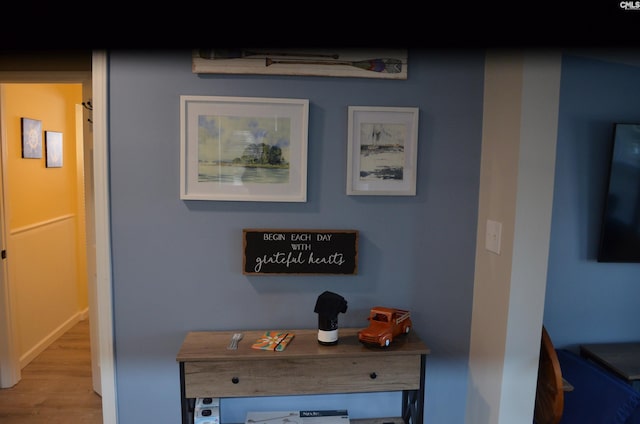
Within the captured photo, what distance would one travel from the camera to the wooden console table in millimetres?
1722

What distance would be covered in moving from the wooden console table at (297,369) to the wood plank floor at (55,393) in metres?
1.12

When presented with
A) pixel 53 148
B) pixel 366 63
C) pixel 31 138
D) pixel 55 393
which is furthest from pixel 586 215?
pixel 53 148

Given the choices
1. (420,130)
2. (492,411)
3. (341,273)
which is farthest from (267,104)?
(492,411)

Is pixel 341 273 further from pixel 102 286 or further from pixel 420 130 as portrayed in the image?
pixel 102 286

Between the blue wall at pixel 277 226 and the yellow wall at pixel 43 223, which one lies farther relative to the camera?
the yellow wall at pixel 43 223

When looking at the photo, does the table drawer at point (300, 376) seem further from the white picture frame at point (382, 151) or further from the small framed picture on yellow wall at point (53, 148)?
the small framed picture on yellow wall at point (53, 148)

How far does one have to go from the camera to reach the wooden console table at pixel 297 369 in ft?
5.65

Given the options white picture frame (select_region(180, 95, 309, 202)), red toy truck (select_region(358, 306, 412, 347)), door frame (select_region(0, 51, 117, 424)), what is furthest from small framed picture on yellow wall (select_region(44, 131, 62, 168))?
red toy truck (select_region(358, 306, 412, 347))

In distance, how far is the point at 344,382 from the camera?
180 cm

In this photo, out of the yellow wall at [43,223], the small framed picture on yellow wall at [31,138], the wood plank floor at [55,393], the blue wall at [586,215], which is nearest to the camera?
the blue wall at [586,215]

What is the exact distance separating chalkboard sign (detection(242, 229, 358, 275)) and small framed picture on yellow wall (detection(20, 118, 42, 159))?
2.15 m

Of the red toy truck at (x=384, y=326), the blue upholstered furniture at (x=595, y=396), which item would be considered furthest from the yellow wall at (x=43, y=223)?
the blue upholstered furniture at (x=595, y=396)

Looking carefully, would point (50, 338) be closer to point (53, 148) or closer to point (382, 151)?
point (53, 148)

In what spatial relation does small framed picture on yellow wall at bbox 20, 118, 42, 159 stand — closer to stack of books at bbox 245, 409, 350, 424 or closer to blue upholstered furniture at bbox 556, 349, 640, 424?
stack of books at bbox 245, 409, 350, 424
